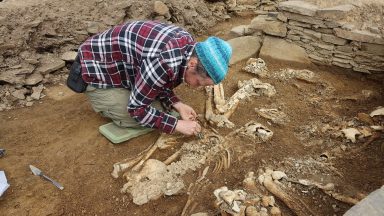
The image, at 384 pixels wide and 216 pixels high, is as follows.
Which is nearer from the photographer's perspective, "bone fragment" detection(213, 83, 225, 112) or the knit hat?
the knit hat

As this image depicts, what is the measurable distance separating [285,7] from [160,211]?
349 centimetres

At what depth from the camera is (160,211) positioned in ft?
9.41

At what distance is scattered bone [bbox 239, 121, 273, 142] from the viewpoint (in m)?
3.47

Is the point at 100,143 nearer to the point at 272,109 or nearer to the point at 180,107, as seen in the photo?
the point at 180,107

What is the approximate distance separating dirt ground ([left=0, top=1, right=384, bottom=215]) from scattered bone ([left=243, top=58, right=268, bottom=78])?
0.13m

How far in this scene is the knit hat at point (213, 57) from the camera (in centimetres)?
265

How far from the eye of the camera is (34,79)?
4688 millimetres

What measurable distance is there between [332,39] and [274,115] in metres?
1.64

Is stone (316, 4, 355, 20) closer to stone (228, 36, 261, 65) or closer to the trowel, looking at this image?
stone (228, 36, 261, 65)

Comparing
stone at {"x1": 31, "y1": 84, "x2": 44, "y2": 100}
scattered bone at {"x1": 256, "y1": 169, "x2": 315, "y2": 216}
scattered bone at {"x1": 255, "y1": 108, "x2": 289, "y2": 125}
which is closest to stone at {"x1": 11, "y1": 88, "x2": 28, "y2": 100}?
stone at {"x1": 31, "y1": 84, "x2": 44, "y2": 100}

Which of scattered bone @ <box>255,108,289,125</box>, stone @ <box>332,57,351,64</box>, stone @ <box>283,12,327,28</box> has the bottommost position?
scattered bone @ <box>255,108,289,125</box>

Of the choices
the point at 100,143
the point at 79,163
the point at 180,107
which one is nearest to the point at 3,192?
the point at 79,163

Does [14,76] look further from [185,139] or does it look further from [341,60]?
[341,60]

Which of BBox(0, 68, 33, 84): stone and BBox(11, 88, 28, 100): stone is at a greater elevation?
BBox(0, 68, 33, 84): stone
